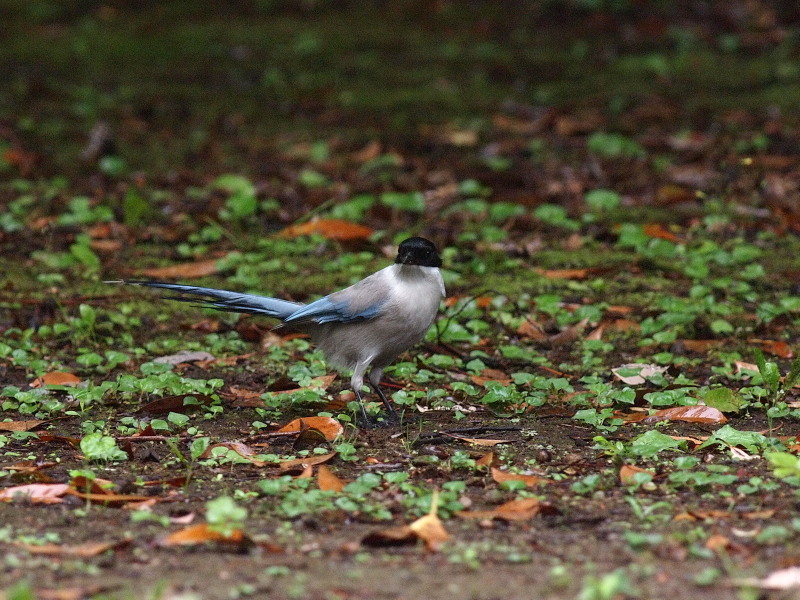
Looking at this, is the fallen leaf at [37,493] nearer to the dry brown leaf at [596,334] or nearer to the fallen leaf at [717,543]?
the fallen leaf at [717,543]

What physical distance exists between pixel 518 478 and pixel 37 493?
5.57ft

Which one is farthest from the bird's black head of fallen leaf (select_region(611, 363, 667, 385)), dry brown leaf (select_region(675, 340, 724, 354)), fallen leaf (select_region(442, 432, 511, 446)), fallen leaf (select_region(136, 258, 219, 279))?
fallen leaf (select_region(136, 258, 219, 279))

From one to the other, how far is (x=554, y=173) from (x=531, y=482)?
218 inches

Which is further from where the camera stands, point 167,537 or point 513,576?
point 167,537

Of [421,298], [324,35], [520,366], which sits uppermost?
[324,35]

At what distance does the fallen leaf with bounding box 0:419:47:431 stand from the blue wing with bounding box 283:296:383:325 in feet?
4.05

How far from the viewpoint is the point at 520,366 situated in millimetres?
6090

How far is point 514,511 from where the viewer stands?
399 cm

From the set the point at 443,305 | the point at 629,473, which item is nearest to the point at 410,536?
the point at 629,473

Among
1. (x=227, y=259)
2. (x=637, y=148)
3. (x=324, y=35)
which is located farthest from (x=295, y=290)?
(x=324, y=35)

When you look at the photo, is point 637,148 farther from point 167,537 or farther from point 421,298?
point 167,537

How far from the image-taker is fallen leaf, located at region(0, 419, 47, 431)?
193 inches

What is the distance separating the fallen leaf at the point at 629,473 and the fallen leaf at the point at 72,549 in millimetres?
1760

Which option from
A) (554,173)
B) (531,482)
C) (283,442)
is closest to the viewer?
(531,482)
